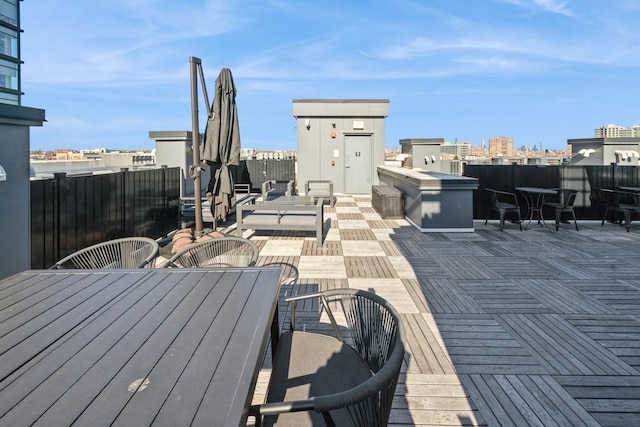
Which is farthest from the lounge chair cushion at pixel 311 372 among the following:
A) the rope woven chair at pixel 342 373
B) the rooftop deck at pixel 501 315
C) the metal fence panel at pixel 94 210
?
the metal fence panel at pixel 94 210

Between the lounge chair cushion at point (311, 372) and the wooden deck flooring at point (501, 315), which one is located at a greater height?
the lounge chair cushion at point (311, 372)

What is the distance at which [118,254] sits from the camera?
10.8 feet

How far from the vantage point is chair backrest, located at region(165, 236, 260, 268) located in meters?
3.16

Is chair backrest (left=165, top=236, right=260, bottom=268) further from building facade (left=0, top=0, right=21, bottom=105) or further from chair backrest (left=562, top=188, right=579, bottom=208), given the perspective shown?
chair backrest (left=562, top=188, right=579, bottom=208)

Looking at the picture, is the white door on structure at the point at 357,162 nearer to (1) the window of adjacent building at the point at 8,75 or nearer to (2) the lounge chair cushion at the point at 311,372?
(1) the window of adjacent building at the point at 8,75

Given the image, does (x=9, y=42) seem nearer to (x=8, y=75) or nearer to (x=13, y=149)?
(x=8, y=75)

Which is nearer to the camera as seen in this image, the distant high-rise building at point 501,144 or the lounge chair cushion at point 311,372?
the lounge chair cushion at point 311,372

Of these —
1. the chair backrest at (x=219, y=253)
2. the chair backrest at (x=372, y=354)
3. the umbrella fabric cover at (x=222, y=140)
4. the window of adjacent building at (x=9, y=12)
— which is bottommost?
the chair backrest at (x=372, y=354)

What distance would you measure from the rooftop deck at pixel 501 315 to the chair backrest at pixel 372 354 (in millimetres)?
593

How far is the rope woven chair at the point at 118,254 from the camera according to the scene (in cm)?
313

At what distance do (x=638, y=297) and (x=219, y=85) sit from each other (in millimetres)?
5784

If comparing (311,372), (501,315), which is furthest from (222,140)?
(311,372)

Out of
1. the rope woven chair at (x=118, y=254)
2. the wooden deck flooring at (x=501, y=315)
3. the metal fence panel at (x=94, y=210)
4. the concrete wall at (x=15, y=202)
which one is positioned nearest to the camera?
the wooden deck flooring at (x=501, y=315)

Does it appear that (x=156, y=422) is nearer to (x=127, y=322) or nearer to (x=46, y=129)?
(x=127, y=322)
